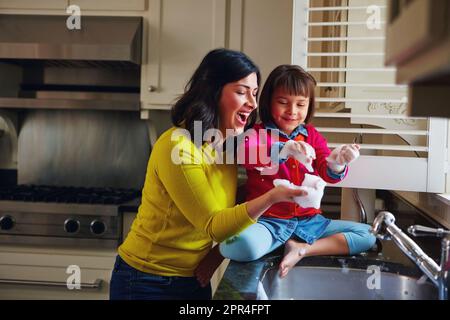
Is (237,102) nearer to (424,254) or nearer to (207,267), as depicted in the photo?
(207,267)

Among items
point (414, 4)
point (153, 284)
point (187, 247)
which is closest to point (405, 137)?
point (187, 247)

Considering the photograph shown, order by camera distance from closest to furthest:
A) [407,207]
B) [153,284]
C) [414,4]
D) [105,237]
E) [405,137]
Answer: [414,4]
[153,284]
[405,137]
[407,207]
[105,237]

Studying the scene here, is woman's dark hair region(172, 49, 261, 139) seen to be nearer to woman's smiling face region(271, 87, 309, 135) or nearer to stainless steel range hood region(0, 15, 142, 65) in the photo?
woman's smiling face region(271, 87, 309, 135)

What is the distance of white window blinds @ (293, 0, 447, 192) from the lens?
1.50 metres

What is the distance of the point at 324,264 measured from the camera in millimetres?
1279

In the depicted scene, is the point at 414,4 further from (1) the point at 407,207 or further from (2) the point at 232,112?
(1) the point at 407,207

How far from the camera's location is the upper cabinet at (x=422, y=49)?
391 millimetres

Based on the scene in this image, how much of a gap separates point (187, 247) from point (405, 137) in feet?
2.47

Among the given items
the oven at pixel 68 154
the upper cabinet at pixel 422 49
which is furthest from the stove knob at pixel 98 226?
the upper cabinet at pixel 422 49

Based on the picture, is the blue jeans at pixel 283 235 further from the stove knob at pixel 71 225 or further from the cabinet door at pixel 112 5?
the cabinet door at pixel 112 5

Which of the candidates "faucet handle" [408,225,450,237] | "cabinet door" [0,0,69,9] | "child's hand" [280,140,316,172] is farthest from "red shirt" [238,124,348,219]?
"cabinet door" [0,0,69,9]

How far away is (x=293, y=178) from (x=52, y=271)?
1242mm

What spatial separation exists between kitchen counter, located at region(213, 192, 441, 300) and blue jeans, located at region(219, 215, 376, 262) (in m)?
0.03

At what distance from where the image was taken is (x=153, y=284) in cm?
129
